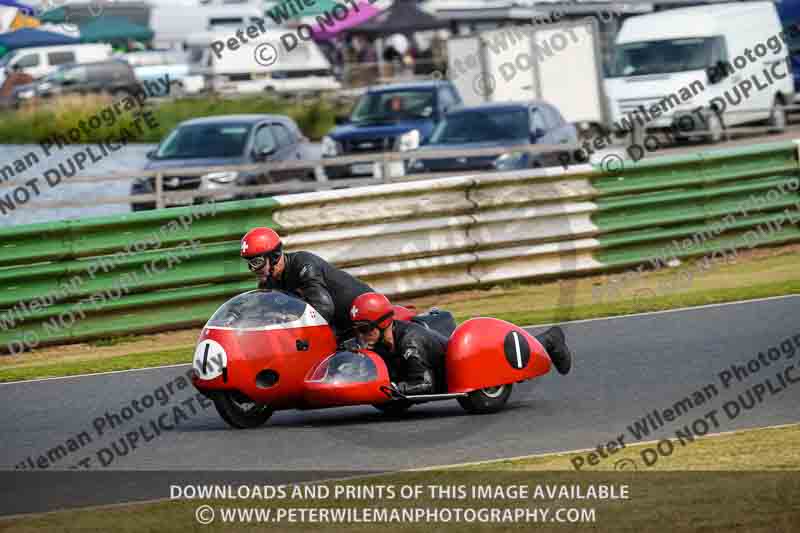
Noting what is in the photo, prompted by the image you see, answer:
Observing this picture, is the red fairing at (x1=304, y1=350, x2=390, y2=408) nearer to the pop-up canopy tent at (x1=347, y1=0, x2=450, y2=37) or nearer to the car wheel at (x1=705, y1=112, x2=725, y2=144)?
the car wheel at (x1=705, y1=112, x2=725, y2=144)

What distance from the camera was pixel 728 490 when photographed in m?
6.96

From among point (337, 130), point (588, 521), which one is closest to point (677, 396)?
point (588, 521)

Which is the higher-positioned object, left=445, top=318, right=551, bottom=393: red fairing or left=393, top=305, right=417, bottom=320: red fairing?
left=393, top=305, right=417, bottom=320: red fairing

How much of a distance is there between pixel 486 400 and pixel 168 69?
39.7 metres

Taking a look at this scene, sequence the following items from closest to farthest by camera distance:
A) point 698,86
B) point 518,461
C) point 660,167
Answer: point 518,461 → point 660,167 → point 698,86

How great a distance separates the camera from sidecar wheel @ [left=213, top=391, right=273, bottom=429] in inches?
363

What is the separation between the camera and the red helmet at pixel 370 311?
895 centimetres

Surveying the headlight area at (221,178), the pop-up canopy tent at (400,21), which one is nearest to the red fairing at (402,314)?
the headlight area at (221,178)

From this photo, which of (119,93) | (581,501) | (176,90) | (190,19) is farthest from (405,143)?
(190,19)

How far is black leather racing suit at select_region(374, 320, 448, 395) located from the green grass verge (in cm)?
143

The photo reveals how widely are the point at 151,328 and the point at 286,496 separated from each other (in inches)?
274

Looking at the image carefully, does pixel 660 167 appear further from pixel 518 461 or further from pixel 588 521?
pixel 588 521

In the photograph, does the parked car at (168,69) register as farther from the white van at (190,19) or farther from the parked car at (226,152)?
the parked car at (226,152)

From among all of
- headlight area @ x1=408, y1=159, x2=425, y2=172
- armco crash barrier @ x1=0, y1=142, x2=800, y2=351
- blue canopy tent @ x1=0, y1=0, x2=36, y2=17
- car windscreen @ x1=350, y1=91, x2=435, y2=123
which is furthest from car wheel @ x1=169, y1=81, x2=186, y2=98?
armco crash barrier @ x1=0, y1=142, x2=800, y2=351
